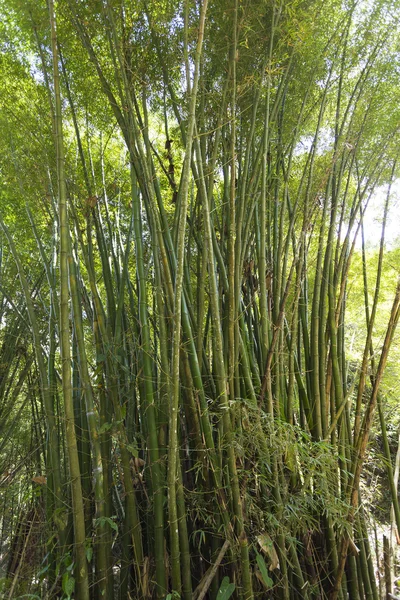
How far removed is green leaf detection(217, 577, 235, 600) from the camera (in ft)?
6.49

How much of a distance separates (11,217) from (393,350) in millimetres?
4034

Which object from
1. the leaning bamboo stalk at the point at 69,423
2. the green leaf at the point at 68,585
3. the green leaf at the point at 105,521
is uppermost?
the leaning bamboo stalk at the point at 69,423

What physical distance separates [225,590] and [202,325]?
1167 mm

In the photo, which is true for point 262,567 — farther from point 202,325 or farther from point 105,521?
point 202,325

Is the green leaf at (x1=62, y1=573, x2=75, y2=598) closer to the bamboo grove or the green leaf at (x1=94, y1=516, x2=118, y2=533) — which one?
the bamboo grove

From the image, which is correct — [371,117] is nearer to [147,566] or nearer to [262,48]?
[262,48]

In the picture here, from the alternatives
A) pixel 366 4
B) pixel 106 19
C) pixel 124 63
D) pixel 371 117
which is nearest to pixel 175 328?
pixel 124 63

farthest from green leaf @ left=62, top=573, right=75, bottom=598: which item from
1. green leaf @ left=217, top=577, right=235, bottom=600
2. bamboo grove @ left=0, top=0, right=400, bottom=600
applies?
green leaf @ left=217, top=577, right=235, bottom=600

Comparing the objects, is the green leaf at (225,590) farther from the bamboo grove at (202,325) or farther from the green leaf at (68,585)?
the green leaf at (68,585)

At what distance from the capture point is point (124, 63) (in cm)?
240

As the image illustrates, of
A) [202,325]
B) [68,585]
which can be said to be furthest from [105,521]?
[202,325]

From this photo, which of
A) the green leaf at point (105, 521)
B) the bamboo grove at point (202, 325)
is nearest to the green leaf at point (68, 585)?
the bamboo grove at point (202, 325)

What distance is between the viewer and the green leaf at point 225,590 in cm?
198

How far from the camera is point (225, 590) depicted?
1994 millimetres
